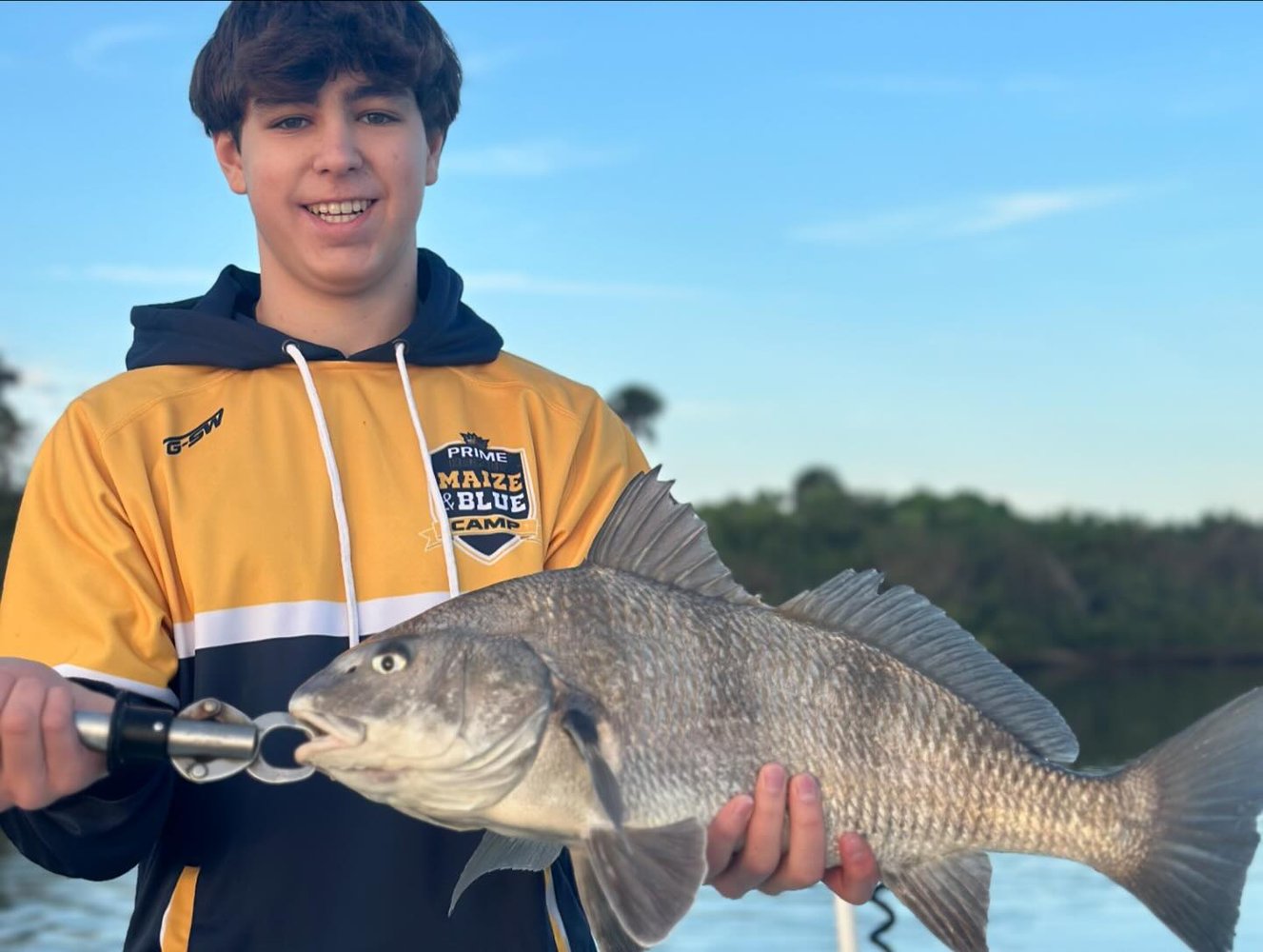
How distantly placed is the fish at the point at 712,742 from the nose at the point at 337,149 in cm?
89

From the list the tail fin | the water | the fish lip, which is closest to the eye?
the fish lip

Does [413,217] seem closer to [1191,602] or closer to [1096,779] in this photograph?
[1096,779]

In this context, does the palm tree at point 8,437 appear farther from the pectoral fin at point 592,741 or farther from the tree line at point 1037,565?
the pectoral fin at point 592,741

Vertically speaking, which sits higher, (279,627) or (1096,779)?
(279,627)

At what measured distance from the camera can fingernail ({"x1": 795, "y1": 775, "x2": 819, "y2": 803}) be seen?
110 inches

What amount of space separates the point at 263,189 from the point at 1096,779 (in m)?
2.03

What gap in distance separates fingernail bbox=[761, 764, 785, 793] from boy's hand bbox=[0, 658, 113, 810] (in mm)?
1112

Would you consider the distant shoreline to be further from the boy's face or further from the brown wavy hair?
the boy's face

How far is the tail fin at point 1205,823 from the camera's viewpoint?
301 cm

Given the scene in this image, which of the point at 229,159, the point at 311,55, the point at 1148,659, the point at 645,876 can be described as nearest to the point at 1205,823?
the point at 645,876

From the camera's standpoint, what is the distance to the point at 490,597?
2.81 m

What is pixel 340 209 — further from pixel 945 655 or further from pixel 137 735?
pixel 945 655

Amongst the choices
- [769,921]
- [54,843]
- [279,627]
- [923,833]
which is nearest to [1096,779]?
[923,833]

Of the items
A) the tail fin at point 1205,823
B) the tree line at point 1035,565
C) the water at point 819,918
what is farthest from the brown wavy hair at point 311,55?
the tree line at point 1035,565
